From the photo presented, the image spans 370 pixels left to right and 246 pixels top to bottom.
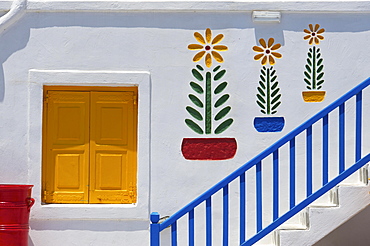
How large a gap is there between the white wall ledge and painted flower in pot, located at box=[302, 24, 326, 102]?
0.80 ft

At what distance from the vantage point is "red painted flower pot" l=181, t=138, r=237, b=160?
8062 millimetres

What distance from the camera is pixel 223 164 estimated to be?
806 centimetres

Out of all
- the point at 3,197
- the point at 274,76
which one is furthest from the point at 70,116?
the point at 274,76

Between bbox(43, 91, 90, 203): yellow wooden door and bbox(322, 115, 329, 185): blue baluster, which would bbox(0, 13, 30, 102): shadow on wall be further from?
bbox(322, 115, 329, 185): blue baluster

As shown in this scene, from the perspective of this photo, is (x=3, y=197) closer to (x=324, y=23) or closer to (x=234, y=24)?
(x=234, y=24)

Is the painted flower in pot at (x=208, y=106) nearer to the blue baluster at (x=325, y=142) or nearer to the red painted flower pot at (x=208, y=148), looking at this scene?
the red painted flower pot at (x=208, y=148)

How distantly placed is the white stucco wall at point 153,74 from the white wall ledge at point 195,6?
11mm

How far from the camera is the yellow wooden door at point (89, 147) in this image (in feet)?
26.5

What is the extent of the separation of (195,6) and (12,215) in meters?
2.87

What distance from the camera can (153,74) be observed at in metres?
8.08

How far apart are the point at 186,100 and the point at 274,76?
0.98m

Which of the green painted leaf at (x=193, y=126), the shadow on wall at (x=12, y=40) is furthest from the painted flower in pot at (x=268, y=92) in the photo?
the shadow on wall at (x=12, y=40)

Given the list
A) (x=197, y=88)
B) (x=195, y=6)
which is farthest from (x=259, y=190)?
(x=195, y=6)

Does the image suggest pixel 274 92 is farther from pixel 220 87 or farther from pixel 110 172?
pixel 110 172
